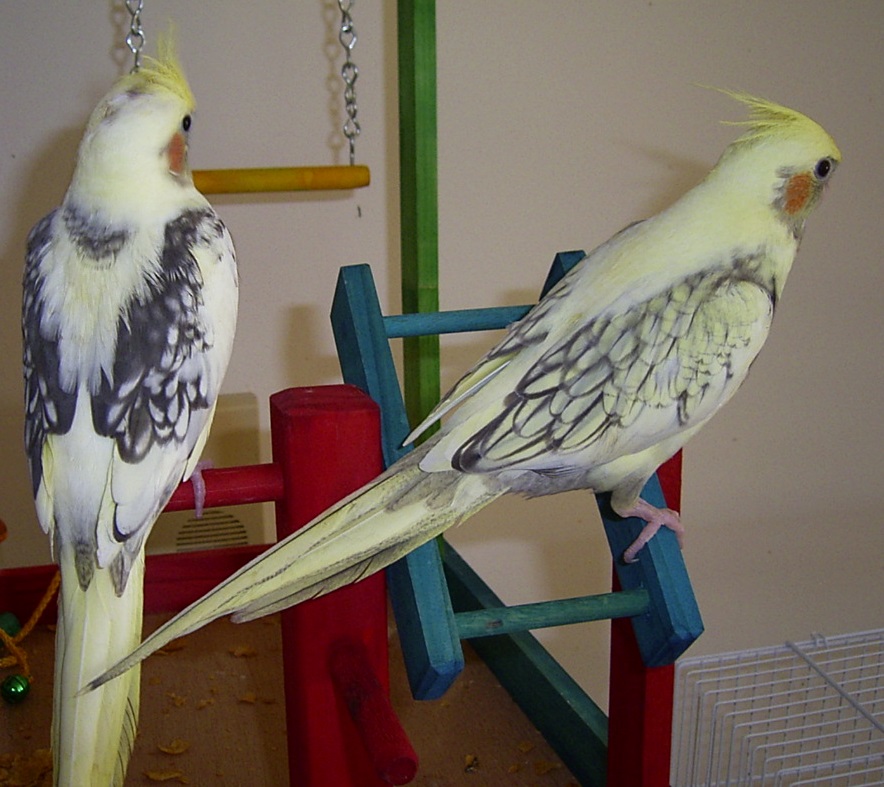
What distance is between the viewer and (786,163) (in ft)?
2.24

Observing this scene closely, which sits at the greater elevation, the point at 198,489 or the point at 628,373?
the point at 628,373

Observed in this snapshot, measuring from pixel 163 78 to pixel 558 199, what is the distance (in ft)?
3.27

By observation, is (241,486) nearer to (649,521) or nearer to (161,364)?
(161,364)

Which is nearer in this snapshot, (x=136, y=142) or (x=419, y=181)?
(x=136, y=142)

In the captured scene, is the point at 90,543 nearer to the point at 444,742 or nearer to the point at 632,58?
the point at 444,742

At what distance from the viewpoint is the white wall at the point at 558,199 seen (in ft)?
4.56

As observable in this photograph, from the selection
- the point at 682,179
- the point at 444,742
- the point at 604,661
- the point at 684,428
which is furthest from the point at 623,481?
the point at 604,661

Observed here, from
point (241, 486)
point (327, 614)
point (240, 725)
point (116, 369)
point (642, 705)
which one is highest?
point (116, 369)

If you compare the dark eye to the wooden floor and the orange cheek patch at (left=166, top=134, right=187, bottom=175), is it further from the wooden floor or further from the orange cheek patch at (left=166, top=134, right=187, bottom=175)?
the wooden floor

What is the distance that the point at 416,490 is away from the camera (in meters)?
0.63

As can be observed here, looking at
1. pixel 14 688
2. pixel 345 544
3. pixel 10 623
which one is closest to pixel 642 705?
pixel 345 544

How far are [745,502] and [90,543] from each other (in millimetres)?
1465

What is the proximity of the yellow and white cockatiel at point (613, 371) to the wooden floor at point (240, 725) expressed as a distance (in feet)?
1.66

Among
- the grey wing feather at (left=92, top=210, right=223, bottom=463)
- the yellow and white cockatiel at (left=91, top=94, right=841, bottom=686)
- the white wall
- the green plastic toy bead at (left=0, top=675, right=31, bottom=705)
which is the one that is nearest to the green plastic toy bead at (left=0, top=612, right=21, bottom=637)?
the green plastic toy bead at (left=0, top=675, right=31, bottom=705)
